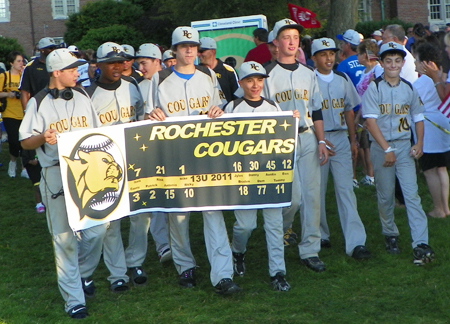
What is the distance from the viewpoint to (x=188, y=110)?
6582 millimetres

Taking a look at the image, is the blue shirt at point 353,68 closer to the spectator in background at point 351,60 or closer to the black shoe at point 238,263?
the spectator in background at point 351,60

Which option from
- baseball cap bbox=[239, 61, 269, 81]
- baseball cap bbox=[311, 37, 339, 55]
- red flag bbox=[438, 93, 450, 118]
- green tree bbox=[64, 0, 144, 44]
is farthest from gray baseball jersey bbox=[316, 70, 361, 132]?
green tree bbox=[64, 0, 144, 44]

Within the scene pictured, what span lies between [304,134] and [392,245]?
1.66 m

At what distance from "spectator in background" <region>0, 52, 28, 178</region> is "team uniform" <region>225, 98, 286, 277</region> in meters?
6.78

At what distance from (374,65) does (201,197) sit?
191 inches

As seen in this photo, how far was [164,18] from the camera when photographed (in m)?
38.2

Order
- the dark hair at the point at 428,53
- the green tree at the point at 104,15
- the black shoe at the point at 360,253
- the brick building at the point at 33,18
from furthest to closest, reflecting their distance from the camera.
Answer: the brick building at the point at 33,18, the green tree at the point at 104,15, the dark hair at the point at 428,53, the black shoe at the point at 360,253

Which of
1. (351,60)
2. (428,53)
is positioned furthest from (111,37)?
(428,53)

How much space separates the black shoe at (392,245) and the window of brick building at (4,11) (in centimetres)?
4694

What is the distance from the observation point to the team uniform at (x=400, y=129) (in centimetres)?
694

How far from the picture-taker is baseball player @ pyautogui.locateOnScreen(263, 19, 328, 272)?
268 inches

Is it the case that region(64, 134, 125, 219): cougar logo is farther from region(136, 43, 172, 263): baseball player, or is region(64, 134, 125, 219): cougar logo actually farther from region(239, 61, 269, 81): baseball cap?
region(239, 61, 269, 81): baseball cap

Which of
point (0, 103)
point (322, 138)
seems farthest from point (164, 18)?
point (322, 138)

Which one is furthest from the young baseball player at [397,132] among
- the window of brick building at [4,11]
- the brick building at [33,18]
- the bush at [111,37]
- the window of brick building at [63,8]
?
the window of brick building at [4,11]
